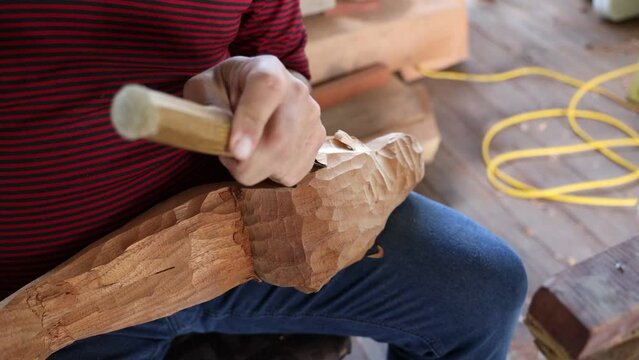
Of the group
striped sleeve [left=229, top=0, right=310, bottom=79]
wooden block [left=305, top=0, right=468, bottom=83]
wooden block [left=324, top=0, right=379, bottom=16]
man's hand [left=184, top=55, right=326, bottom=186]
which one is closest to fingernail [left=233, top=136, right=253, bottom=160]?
man's hand [left=184, top=55, right=326, bottom=186]

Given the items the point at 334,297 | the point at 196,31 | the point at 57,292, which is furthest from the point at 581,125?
the point at 57,292

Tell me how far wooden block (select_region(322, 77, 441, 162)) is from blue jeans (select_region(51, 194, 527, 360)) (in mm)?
724

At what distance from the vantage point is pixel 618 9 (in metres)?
1.86

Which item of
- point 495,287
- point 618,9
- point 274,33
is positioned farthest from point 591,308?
point 618,9

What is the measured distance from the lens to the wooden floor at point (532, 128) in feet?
4.18

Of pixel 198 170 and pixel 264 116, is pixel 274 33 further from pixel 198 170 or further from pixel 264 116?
pixel 264 116

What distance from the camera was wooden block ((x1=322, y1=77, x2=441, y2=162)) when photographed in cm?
142

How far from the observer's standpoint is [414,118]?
1442 mm

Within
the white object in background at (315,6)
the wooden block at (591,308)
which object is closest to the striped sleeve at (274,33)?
the wooden block at (591,308)

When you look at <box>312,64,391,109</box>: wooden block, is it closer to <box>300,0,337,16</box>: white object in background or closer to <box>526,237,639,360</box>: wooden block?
<box>300,0,337,16</box>: white object in background

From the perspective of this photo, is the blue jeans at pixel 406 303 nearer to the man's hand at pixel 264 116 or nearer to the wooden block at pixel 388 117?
the man's hand at pixel 264 116

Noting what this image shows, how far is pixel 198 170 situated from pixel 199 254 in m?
0.13

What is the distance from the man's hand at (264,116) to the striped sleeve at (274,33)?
0.14 meters

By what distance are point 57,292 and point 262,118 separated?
0.92 ft
